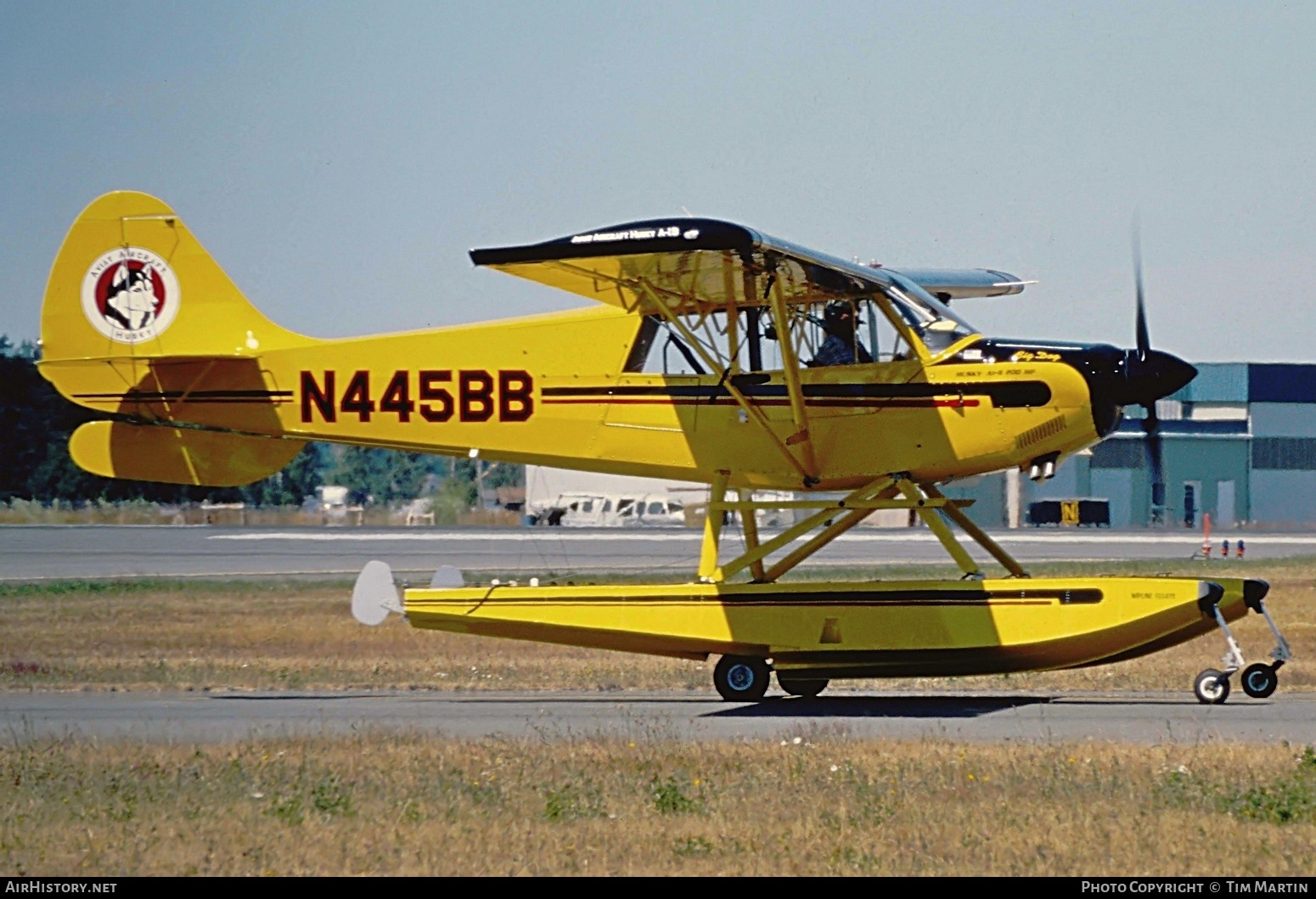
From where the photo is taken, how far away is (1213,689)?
14023 mm

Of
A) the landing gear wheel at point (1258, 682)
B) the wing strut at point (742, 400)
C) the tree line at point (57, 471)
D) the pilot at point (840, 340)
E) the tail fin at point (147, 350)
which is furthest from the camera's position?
the tree line at point (57, 471)

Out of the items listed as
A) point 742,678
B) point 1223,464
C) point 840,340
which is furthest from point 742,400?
point 1223,464

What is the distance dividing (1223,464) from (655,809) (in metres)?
67.0

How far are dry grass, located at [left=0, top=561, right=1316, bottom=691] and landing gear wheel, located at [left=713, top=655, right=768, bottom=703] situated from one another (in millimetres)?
1923

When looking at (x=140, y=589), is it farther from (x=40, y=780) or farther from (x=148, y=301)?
(x=40, y=780)

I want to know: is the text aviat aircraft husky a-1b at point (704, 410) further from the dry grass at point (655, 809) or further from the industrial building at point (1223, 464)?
the industrial building at point (1223, 464)

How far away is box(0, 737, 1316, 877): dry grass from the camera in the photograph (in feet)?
25.5

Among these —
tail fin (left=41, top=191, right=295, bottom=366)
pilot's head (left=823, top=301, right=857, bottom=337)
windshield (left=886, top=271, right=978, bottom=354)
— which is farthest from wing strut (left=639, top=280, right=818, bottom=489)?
tail fin (left=41, top=191, right=295, bottom=366)

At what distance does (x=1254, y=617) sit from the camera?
949 inches

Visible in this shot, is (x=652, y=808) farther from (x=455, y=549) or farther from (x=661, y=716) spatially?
(x=455, y=549)

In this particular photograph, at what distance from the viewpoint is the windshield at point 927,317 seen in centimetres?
1507

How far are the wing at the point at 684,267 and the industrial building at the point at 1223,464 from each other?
56216mm

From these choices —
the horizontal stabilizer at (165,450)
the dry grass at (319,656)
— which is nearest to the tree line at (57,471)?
the dry grass at (319,656)
